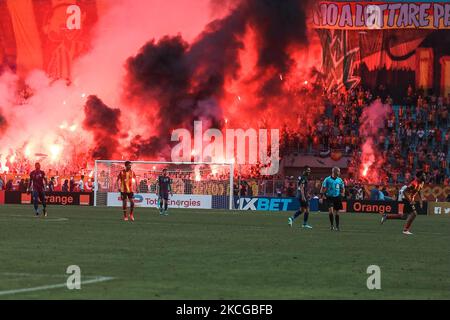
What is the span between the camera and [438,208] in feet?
178

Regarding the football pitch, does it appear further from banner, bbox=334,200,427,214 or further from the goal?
the goal

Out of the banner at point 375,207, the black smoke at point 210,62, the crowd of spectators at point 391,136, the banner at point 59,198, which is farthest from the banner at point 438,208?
the banner at point 59,198

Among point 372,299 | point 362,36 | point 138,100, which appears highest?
point 362,36

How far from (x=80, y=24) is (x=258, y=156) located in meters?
21.9

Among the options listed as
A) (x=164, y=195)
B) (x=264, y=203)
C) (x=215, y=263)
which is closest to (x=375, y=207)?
(x=264, y=203)

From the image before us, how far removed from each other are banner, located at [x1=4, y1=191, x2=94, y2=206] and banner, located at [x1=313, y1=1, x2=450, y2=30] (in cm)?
2446

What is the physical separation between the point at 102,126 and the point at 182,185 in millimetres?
17200

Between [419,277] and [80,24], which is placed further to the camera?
[80,24]

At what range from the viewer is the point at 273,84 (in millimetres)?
70312

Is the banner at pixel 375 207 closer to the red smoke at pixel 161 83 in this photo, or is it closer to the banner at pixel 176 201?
the banner at pixel 176 201

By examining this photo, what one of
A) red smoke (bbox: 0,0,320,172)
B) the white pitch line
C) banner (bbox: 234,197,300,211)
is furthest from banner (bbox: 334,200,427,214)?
the white pitch line

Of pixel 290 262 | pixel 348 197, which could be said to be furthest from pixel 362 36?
pixel 290 262
